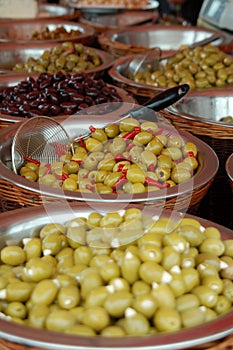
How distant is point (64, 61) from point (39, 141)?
4.21 ft

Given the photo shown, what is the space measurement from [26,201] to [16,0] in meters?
3.13

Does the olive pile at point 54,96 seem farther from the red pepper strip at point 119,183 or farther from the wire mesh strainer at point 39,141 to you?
the red pepper strip at point 119,183

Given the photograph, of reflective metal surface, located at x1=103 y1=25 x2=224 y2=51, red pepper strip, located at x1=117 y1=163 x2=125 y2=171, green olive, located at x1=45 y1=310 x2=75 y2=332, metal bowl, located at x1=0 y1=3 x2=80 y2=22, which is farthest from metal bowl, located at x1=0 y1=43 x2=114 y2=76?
green olive, located at x1=45 y1=310 x2=75 y2=332

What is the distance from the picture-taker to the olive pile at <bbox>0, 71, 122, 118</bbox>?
2.50 metres

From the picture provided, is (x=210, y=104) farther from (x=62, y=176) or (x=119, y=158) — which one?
(x=62, y=176)

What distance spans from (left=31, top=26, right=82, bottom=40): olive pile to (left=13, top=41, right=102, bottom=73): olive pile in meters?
0.46

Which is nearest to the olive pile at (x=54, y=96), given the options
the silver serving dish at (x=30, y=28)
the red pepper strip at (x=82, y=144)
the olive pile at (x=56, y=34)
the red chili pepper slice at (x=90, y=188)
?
the red pepper strip at (x=82, y=144)

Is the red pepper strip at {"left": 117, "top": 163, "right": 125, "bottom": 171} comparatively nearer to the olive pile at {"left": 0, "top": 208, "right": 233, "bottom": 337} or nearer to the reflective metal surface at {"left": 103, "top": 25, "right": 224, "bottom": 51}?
the olive pile at {"left": 0, "top": 208, "right": 233, "bottom": 337}

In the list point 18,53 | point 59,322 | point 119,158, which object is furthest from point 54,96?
point 59,322

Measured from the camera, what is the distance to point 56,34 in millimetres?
4059

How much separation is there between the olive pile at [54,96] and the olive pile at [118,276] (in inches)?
42.3

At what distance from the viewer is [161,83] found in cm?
307

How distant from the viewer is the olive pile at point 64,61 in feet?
10.8

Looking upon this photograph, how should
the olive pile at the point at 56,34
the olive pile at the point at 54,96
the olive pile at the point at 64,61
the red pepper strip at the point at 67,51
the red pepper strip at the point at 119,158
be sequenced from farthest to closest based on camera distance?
the olive pile at the point at 56,34 → the red pepper strip at the point at 67,51 → the olive pile at the point at 64,61 → the olive pile at the point at 54,96 → the red pepper strip at the point at 119,158
